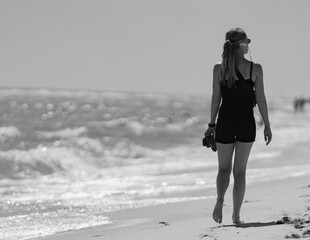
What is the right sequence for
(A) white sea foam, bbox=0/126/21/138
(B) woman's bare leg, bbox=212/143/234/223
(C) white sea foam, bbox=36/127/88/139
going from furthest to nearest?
(C) white sea foam, bbox=36/127/88/139
(A) white sea foam, bbox=0/126/21/138
(B) woman's bare leg, bbox=212/143/234/223

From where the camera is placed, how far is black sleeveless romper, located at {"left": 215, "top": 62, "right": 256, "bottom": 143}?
22.1ft

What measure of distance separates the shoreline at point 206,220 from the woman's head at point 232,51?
135 cm

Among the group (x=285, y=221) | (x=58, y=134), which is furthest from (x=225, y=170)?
(x=58, y=134)

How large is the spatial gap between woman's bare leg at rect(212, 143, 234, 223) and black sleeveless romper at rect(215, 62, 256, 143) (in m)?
0.07

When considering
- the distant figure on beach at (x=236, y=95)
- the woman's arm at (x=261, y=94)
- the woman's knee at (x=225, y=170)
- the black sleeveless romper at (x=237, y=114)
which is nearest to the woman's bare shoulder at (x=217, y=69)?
the distant figure on beach at (x=236, y=95)

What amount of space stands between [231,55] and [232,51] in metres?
0.04

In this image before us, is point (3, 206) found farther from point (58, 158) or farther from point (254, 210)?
point (58, 158)

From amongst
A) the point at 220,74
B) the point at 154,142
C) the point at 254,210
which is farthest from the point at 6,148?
the point at 220,74

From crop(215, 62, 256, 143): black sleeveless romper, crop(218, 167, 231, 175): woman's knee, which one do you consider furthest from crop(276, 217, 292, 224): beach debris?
crop(215, 62, 256, 143): black sleeveless romper

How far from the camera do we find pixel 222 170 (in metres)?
6.95

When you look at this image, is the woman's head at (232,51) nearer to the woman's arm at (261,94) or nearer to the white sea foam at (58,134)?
the woman's arm at (261,94)

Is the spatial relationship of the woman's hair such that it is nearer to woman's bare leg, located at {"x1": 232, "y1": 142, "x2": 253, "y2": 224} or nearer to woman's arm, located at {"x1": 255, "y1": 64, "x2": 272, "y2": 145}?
woman's arm, located at {"x1": 255, "y1": 64, "x2": 272, "y2": 145}

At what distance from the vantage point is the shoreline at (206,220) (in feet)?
21.1

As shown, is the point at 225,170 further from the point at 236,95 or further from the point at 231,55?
the point at 231,55
